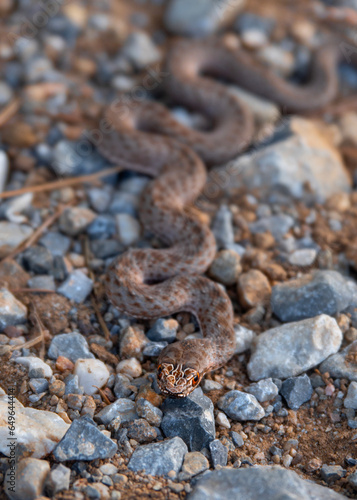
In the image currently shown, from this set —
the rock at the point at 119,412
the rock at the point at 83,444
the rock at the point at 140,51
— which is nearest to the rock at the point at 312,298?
the rock at the point at 119,412

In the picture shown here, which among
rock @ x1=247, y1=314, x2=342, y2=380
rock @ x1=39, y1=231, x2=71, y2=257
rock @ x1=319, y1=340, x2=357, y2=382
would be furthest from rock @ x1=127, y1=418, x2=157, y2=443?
rock @ x1=39, y1=231, x2=71, y2=257

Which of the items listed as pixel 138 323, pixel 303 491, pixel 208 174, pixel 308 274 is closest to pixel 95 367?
pixel 138 323

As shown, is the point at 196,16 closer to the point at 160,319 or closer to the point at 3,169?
the point at 3,169

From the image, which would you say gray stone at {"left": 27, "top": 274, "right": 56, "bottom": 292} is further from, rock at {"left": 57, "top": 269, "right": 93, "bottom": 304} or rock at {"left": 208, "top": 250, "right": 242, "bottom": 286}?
rock at {"left": 208, "top": 250, "right": 242, "bottom": 286}

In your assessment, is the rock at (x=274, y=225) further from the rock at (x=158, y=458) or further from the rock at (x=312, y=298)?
the rock at (x=158, y=458)

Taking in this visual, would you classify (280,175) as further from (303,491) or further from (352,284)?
(303,491)

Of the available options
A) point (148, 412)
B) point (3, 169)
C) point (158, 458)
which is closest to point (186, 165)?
point (3, 169)
